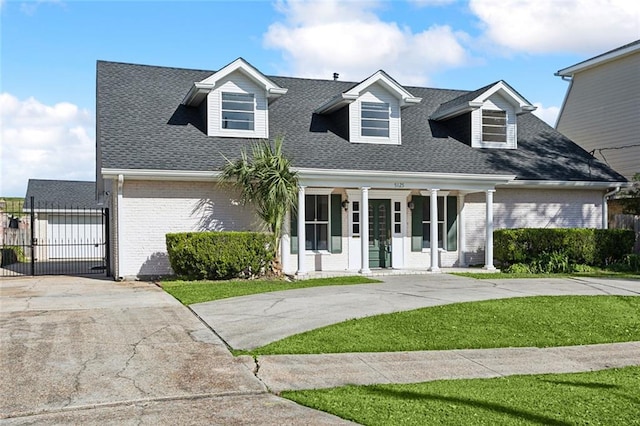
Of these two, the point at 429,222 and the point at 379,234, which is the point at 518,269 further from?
the point at 379,234

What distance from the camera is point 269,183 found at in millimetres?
16641

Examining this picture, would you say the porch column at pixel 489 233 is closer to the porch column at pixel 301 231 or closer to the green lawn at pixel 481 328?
the porch column at pixel 301 231

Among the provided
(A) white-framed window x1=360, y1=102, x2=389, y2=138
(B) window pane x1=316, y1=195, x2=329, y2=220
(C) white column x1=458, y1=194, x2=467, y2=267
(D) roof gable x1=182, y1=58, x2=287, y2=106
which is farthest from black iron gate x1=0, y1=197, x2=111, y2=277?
(C) white column x1=458, y1=194, x2=467, y2=267

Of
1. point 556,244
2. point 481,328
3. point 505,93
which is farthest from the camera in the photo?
point 505,93

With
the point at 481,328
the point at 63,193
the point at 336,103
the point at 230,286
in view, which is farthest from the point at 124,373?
the point at 63,193

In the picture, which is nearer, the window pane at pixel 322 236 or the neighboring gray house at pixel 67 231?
the window pane at pixel 322 236

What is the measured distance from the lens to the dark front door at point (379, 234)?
19.5m

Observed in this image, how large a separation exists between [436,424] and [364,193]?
498 inches

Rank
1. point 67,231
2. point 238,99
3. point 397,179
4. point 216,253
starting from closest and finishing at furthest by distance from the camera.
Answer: point 216,253 → point 397,179 → point 238,99 → point 67,231

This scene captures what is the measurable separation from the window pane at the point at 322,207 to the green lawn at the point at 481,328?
7.43 m

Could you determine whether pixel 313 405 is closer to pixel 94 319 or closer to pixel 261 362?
pixel 261 362

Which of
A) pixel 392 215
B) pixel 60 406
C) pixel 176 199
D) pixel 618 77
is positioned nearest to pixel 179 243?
pixel 176 199

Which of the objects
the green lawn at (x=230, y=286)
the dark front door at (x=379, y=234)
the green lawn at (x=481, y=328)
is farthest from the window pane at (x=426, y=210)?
the green lawn at (x=481, y=328)

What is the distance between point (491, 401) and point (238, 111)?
47.1 feet
